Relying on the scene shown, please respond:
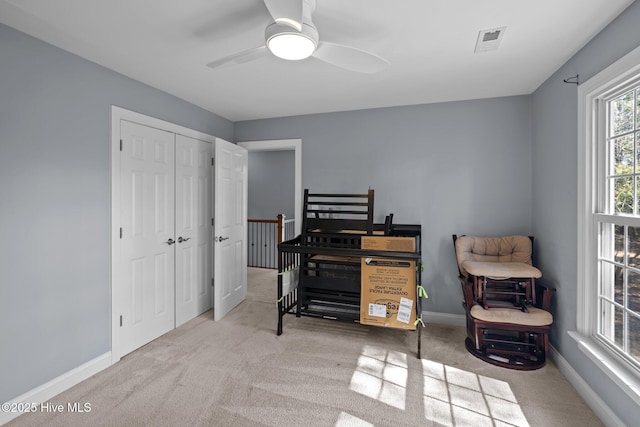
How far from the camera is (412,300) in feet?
8.29

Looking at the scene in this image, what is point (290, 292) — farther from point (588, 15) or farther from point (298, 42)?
point (588, 15)

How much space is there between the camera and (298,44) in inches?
61.7

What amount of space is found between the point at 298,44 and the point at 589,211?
2.20 m

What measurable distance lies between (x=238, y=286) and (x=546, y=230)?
342cm

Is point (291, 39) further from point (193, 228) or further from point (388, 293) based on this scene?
point (193, 228)

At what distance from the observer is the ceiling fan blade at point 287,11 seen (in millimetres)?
1309

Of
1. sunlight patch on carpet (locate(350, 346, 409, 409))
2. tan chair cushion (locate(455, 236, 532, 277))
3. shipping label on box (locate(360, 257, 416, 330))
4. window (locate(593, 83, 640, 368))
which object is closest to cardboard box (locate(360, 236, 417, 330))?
shipping label on box (locate(360, 257, 416, 330))

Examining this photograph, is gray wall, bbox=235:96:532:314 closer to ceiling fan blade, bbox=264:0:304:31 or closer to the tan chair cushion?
the tan chair cushion

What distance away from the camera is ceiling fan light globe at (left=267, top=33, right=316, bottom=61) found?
1512 mm

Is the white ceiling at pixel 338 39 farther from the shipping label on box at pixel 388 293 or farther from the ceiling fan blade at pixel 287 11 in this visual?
the shipping label on box at pixel 388 293

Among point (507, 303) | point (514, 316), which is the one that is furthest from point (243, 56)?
point (507, 303)

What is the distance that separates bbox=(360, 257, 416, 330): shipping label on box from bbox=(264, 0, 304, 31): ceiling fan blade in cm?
188

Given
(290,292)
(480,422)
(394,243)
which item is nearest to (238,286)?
(290,292)

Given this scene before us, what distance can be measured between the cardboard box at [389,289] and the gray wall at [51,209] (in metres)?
2.20
